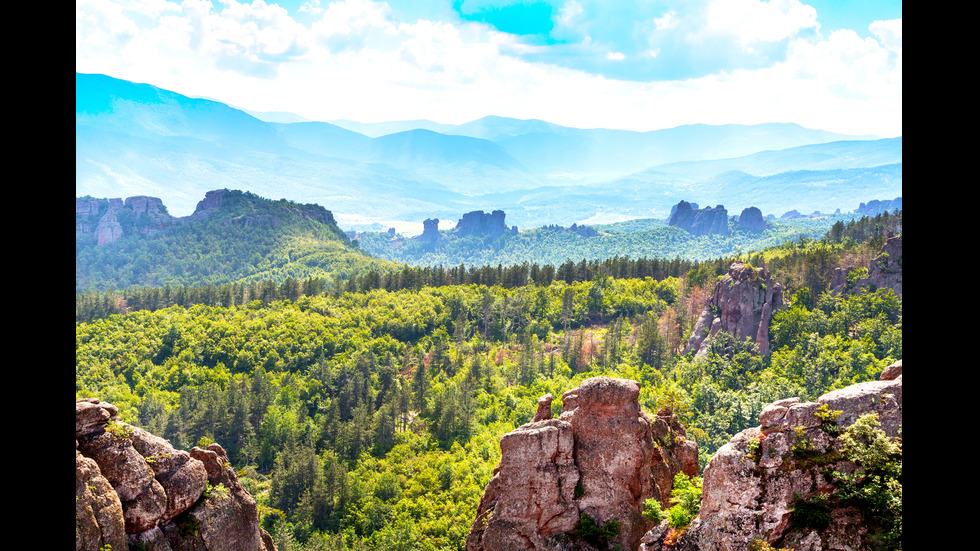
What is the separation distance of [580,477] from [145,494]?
17266 mm

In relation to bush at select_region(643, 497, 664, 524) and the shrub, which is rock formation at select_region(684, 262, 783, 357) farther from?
bush at select_region(643, 497, 664, 524)

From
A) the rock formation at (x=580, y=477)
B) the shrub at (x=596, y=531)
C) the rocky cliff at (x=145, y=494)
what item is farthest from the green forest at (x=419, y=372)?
the rocky cliff at (x=145, y=494)

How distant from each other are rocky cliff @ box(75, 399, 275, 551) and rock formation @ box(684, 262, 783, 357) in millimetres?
68750

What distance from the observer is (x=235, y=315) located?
345ft

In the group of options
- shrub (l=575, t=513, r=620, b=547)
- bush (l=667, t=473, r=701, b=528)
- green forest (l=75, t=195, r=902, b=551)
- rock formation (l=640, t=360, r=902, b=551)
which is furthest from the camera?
green forest (l=75, t=195, r=902, b=551)

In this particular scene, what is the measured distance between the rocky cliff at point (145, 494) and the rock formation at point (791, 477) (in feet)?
58.0

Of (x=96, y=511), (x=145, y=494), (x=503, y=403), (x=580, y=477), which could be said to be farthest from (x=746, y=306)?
(x=96, y=511)

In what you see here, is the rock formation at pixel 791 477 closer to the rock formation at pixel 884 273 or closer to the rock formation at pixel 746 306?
the rock formation at pixel 746 306

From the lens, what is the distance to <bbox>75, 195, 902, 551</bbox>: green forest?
5845cm

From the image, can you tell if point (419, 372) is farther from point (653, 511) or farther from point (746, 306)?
point (653, 511)

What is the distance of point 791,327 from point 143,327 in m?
99.9

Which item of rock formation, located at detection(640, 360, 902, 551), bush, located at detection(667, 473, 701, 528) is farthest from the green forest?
rock formation, located at detection(640, 360, 902, 551)
